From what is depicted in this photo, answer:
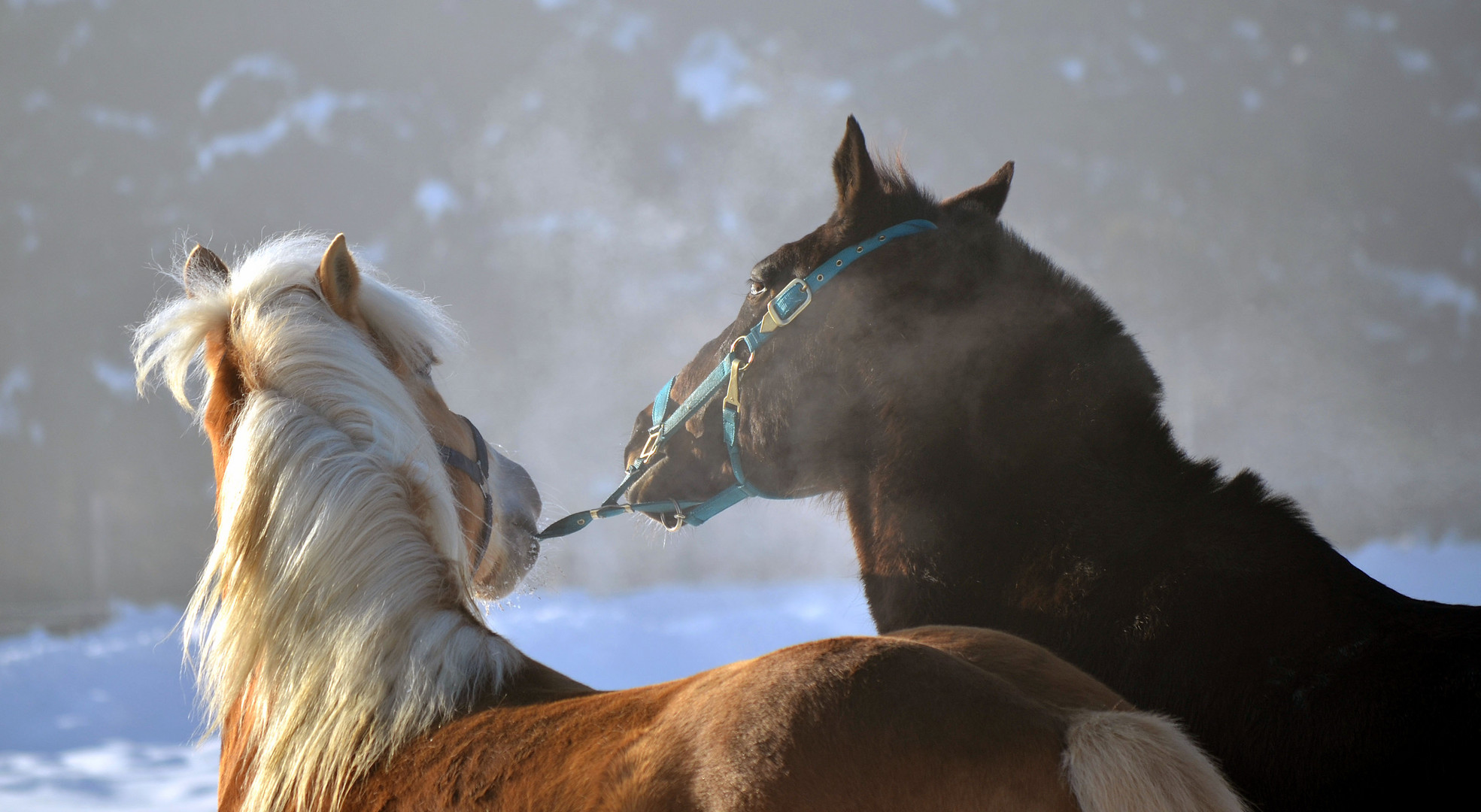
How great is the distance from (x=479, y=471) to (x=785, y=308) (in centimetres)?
58

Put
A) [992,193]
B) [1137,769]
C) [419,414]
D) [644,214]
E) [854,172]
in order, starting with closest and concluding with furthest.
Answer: [1137,769] → [419,414] → [854,172] → [992,193] → [644,214]

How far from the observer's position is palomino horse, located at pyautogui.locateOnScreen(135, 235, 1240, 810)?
624 mm

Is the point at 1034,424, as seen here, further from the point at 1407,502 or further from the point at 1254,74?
the point at 1254,74

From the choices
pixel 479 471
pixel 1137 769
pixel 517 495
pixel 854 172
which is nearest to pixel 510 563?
pixel 517 495

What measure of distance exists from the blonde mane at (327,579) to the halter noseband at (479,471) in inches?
5.6

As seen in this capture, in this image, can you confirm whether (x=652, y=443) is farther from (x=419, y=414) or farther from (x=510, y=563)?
(x=419, y=414)

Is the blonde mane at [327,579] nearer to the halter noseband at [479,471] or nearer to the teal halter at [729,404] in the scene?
the halter noseband at [479,471]

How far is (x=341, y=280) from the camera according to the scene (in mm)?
1327

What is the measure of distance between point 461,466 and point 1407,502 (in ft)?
12.1

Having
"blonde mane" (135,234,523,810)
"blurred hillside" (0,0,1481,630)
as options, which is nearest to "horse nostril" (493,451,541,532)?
"blonde mane" (135,234,523,810)

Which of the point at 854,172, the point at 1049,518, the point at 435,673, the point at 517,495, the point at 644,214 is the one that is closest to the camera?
the point at 435,673

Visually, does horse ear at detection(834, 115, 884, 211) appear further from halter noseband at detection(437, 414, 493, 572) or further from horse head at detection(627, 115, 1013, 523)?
Answer: halter noseband at detection(437, 414, 493, 572)

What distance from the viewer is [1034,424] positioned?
1217 mm

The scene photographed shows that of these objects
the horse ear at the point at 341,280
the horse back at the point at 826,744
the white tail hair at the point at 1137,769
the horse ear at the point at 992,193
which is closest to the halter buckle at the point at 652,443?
the horse ear at the point at 341,280
